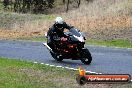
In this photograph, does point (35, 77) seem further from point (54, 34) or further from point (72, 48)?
point (54, 34)

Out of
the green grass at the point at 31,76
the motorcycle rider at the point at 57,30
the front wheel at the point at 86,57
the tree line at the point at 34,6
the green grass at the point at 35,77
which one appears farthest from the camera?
the tree line at the point at 34,6

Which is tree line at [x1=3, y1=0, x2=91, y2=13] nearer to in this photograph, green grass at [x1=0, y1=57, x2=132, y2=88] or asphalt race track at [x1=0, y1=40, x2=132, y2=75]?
asphalt race track at [x1=0, y1=40, x2=132, y2=75]

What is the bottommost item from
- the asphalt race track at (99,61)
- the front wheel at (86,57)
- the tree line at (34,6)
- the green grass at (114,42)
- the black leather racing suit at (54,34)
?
the tree line at (34,6)

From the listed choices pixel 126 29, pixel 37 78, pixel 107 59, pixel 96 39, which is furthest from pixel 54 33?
pixel 126 29

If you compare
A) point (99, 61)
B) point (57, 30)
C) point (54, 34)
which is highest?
point (57, 30)

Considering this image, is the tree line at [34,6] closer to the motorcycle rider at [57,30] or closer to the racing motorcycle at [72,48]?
the motorcycle rider at [57,30]

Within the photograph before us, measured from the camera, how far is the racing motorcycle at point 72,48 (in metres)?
16.9

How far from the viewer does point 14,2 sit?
4225 inches

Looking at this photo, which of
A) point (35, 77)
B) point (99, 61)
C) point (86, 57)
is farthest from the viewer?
point (99, 61)

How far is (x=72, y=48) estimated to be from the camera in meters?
17.2

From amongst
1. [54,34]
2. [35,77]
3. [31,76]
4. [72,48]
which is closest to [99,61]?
[72,48]

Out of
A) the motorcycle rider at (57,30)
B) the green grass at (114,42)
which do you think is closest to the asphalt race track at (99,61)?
the motorcycle rider at (57,30)

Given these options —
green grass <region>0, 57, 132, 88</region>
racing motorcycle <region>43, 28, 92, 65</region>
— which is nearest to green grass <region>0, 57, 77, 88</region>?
green grass <region>0, 57, 132, 88</region>

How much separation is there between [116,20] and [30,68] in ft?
78.6
